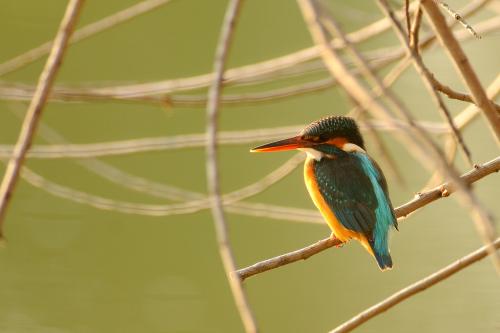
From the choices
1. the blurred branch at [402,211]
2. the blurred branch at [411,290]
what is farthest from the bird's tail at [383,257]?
the blurred branch at [411,290]

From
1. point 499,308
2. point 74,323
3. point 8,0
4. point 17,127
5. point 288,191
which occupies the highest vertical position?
point 8,0

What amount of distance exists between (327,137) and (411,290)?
0.99 metres

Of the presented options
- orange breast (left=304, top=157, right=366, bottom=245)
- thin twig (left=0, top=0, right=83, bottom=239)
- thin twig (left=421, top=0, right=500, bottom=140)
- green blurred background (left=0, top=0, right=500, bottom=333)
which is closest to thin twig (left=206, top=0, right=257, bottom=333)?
thin twig (left=0, top=0, right=83, bottom=239)

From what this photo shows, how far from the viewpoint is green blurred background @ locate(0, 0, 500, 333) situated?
441 cm

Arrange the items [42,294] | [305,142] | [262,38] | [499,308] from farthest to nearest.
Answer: [262,38] → [42,294] → [499,308] → [305,142]

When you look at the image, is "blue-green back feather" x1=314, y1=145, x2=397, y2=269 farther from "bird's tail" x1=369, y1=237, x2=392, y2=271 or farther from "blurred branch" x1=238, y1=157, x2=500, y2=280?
"blurred branch" x1=238, y1=157, x2=500, y2=280

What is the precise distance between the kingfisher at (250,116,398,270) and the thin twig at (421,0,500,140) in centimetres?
85

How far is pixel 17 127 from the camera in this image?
539cm

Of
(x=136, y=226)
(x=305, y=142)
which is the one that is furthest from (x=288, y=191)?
(x=305, y=142)

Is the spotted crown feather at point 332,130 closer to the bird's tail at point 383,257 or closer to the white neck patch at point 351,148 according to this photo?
the white neck patch at point 351,148

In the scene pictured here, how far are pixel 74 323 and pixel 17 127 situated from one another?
1488mm

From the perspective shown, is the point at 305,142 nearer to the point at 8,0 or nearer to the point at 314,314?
the point at 314,314

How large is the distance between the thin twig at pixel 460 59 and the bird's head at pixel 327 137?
1166 mm

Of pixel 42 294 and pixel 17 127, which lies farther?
pixel 17 127
